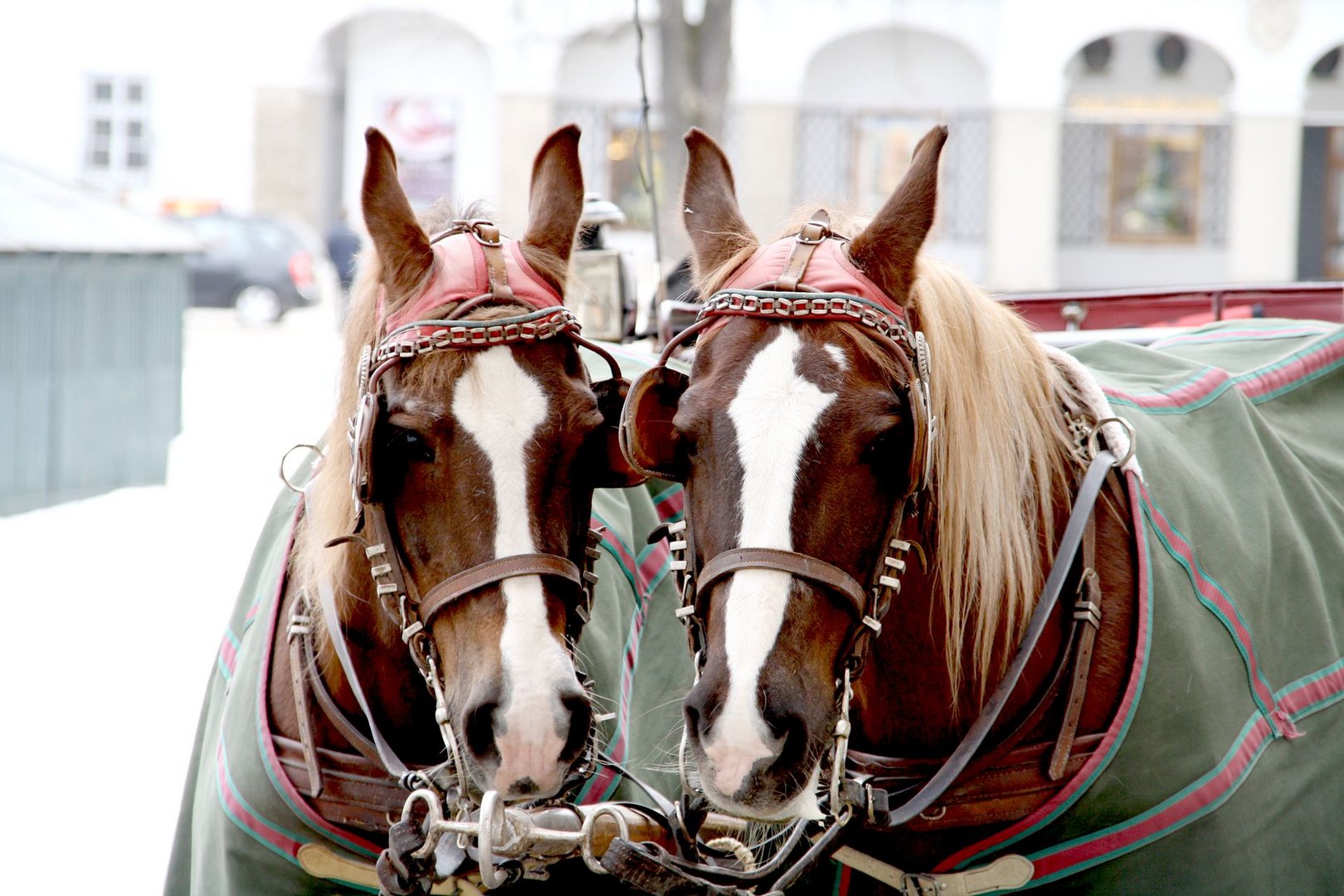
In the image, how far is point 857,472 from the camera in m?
1.89

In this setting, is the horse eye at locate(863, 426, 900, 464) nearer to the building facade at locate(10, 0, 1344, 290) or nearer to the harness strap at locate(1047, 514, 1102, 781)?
the harness strap at locate(1047, 514, 1102, 781)

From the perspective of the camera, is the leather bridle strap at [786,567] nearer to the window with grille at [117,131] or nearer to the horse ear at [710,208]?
the horse ear at [710,208]

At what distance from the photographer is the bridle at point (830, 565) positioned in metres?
1.90

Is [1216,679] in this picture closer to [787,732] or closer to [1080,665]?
[1080,665]

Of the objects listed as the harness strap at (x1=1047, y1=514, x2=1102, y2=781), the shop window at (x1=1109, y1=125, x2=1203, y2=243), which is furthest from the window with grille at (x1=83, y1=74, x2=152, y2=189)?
the harness strap at (x1=1047, y1=514, x2=1102, y2=781)

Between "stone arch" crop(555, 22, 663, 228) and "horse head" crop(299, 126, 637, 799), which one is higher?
"stone arch" crop(555, 22, 663, 228)

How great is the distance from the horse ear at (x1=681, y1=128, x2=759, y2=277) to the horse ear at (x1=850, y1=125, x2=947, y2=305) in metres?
0.22

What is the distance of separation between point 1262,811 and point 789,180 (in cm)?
1806

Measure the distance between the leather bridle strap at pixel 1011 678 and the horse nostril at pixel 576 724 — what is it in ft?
1.62

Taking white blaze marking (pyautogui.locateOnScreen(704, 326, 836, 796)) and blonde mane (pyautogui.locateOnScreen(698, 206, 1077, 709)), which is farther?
blonde mane (pyautogui.locateOnScreen(698, 206, 1077, 709))

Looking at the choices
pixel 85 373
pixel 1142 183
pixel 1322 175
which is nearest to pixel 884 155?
pixel 1142 183

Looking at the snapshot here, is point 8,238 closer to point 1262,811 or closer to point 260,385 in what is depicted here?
point 260,385

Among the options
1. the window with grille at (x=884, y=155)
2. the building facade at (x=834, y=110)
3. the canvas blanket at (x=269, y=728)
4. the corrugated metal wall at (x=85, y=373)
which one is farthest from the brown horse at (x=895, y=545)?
the window with grille at (x=884, y=155)

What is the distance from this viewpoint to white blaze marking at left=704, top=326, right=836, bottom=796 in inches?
70.5
